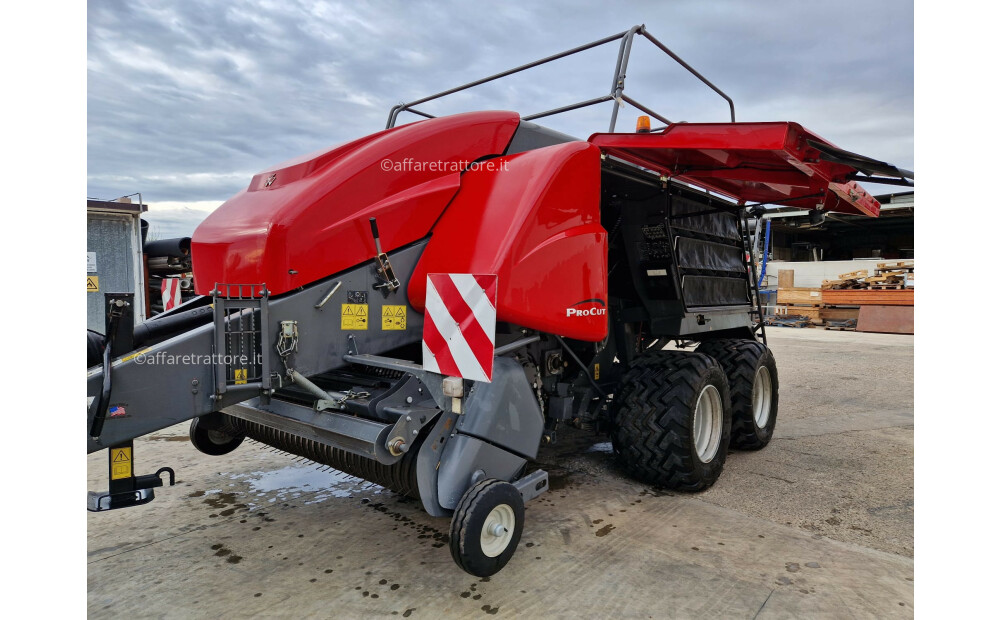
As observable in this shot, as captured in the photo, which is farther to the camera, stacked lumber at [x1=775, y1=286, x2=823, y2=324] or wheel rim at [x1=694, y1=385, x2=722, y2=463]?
stacked lumber at [x1=775, y1=286, x2=823, y2=324]

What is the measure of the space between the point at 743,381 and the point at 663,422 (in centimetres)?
143

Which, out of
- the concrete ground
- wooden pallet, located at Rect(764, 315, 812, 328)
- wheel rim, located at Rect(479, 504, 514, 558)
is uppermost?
wooden pallet, located at Rect(764, 315, 812, 328)

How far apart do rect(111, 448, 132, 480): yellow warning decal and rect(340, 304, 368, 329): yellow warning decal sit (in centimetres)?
103

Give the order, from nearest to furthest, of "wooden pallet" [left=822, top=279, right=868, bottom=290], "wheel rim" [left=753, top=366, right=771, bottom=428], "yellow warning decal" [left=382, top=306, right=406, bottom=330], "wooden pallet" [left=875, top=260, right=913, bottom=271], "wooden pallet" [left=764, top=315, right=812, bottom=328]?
"yellow warning decal" [left=382, top=306, right=406, bottom=330]
"wheel rim" [left=753, top=366, right=771, bottom=428]
"wooden pallet" [left=875, top=260, right=913, bottom=271]
"wooden pallet" [left=822, top=279, right=868, bottom=290]
"wooden pallet" [left=764, top=315, right=812, bottom=328]

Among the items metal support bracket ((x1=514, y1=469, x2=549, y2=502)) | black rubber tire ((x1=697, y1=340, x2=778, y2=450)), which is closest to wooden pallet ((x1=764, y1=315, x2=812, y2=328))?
black rubber tire ((x1=697, y1=340, x2=778, y2=450))

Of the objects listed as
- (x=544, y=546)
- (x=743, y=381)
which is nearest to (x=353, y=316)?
(x=544, y=546)

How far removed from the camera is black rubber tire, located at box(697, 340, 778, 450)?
488 centimetres

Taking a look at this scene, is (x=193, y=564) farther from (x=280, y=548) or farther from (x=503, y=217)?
(x=503, y=217)

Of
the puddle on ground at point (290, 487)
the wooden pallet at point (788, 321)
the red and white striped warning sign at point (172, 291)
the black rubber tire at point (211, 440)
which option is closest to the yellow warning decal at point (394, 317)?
the puddle on ground at point (290, 487)

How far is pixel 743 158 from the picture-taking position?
3590 millimetres

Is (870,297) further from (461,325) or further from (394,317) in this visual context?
(461,325)

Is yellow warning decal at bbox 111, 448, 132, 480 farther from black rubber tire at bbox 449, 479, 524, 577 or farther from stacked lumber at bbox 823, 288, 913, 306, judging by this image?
stacked lumber at bbox 823, 288, 913, 306

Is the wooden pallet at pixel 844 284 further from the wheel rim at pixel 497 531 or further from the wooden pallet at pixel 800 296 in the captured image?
the wheel rim at pixel 497 531

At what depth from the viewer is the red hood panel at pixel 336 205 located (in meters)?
2.83
